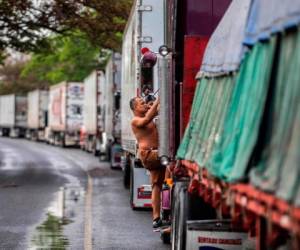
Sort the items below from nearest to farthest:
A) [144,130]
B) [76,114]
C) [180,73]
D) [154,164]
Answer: [180,73], [154,164], [144,130], [76,114]

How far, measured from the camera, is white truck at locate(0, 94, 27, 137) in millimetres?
80938

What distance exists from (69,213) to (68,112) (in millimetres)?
37124

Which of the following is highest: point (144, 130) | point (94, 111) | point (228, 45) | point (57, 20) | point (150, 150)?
point (57, 20)

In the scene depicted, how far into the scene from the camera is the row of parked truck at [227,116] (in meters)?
5.75

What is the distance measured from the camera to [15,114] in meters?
80.9

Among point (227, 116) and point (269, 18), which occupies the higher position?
point (269, 18)

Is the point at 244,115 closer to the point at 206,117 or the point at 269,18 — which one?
the point at 269,18

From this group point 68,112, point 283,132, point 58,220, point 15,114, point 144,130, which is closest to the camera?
point 283,132

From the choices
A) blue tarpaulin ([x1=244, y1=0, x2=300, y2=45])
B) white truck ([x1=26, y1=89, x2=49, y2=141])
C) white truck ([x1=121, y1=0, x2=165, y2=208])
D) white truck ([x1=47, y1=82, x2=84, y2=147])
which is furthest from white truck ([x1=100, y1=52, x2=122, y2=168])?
white truck ([x1=26, y1=89, x2=49, y2=141])

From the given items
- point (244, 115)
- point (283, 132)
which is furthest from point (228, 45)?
point (283, 132)

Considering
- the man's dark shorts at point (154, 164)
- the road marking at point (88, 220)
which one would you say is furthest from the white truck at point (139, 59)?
the man's dark shorts at point (154, 164)

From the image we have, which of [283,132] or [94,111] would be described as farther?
[94,111]

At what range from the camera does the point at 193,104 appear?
10.5 m

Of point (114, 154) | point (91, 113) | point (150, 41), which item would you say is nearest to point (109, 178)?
point (114, 154)
